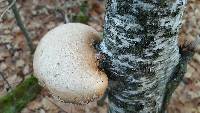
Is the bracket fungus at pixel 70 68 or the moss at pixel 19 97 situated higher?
the bracket fungus at pixel 70 68

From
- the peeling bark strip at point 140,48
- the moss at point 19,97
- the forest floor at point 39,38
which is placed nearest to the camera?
the peeling bark strip at point 140,48

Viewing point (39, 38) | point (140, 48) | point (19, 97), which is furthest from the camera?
point (39, 38)

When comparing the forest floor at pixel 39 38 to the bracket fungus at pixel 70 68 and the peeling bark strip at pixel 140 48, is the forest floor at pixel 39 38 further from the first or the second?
the bracket fungus at pixel 70 68

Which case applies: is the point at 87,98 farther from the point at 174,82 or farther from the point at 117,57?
the point at 174,82

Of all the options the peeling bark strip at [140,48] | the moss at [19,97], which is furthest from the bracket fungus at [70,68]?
the moss at [19,97]

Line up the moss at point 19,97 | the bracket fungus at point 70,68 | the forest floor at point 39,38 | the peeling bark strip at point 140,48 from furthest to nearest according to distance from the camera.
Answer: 1. the forest floor at point 39,38
2. the moss at point 19,97
3. the bracket fungus at point 70,68
4. the peeling bark strip at point 140,48

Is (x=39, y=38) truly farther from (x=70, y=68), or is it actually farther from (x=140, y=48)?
(x=140, y=48)

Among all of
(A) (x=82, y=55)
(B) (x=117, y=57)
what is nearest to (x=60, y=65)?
(A) (x=82, y=55)

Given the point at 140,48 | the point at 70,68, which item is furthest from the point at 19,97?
the point at 140,48
